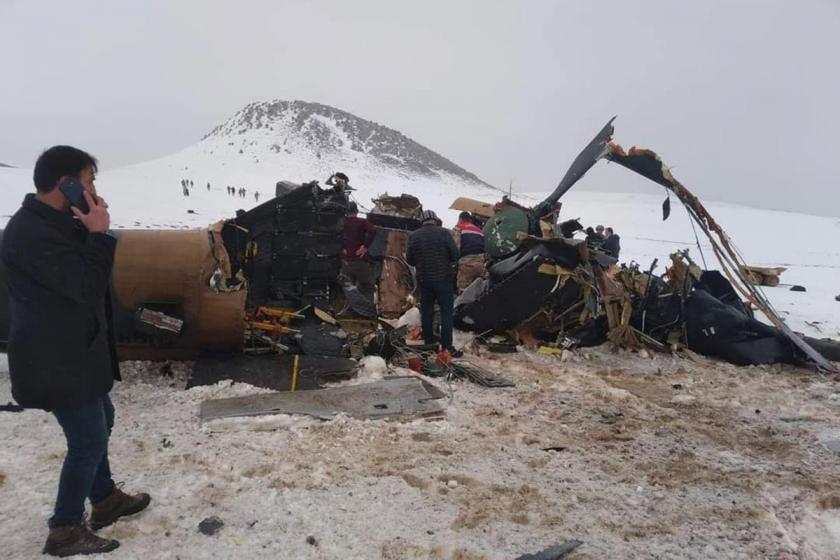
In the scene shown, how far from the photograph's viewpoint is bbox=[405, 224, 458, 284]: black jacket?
21.6 ft

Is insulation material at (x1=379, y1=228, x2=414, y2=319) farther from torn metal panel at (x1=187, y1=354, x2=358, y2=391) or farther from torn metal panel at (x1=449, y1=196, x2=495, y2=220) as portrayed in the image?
torn metal panel at (x1=187, y1=354, x2=358, y2=391)

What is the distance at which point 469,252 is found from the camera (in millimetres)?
8938

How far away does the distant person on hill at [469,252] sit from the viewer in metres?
8.62

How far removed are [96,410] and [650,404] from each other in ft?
14.6

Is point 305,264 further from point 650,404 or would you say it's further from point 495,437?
point 650,404

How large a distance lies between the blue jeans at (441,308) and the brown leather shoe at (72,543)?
4343mm

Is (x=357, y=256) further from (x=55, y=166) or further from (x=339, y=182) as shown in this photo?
(x=55, y=166)

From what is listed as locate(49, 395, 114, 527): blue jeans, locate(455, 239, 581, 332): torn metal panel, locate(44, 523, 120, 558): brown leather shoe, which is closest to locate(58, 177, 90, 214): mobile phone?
locate(49, 395, 114, 527): blue jeans

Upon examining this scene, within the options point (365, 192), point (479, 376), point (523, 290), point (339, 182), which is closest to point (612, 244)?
point (523, 290)

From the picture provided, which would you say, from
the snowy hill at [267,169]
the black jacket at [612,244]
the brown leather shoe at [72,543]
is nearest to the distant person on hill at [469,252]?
the black jacket at [612,244]

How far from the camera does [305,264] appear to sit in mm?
6781

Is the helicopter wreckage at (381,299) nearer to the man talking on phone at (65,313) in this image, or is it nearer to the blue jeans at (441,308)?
the blue jeans at (441,308)

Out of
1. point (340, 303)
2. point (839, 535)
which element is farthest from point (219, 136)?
point (839, 535)

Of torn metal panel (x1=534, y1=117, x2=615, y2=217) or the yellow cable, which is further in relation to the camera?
torn metal panel (x1=534, y1=117, x2=615, y2=217)
